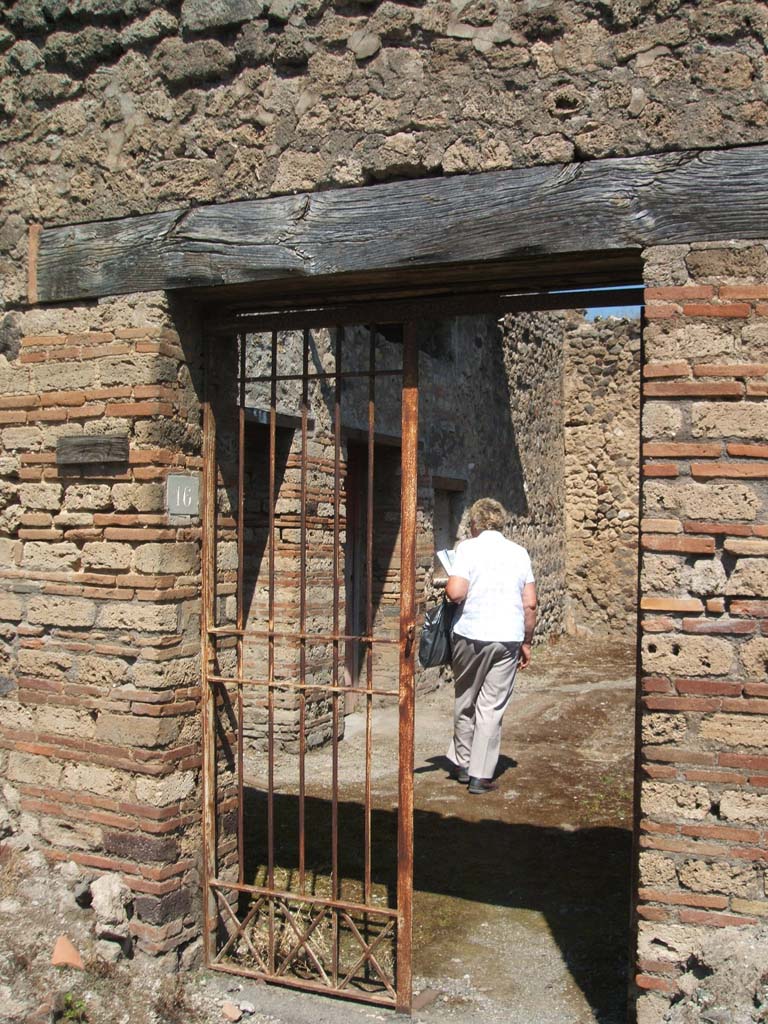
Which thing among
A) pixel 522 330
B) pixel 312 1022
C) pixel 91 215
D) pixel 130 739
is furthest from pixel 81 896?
pixel 522 330

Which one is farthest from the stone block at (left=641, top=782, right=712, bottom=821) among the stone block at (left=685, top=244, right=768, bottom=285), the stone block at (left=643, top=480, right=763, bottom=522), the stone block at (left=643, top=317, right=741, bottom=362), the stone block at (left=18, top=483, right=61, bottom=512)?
the stone block at (left=18, top=483, right=61, bottom=512)

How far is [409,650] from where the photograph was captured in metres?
3.82

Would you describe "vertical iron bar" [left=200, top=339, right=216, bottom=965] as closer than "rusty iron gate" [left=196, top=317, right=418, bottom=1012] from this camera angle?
No

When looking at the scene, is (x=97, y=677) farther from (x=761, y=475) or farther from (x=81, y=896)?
(x=761, y=475)

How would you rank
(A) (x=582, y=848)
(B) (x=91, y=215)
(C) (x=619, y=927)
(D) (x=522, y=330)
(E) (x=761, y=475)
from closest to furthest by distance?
(E) (x=761, y=475), (B) (x=91, y=215), (C) (x=619, y=927), (A) (x=582, y=848), (D) (x=522, y=330)

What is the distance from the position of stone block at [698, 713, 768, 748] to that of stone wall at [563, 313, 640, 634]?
9.92 meters

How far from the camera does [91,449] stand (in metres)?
4.00

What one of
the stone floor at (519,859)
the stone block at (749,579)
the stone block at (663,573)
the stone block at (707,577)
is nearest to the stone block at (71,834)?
the stone floor at (519,859)

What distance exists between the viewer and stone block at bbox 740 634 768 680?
10.5ft

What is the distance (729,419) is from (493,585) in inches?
116

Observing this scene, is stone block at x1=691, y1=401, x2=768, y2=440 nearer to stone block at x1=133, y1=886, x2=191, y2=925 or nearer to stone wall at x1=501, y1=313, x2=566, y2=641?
stone block at x1=133, y1=886, x2=191, y2=925

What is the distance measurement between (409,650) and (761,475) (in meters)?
1.39

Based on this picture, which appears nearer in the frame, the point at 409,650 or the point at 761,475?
the point at 761,475

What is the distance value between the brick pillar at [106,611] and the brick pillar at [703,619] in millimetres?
1782
